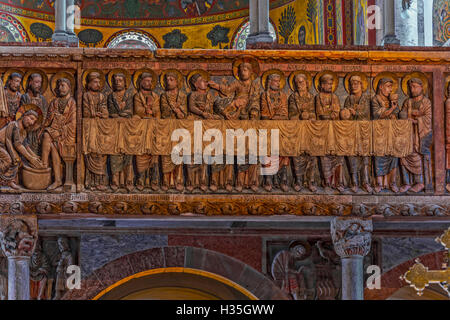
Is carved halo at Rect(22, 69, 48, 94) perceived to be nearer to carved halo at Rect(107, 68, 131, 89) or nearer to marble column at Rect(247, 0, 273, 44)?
carved halo at Rect(107, 68, 131, 89)

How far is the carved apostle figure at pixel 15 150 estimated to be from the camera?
449 inches

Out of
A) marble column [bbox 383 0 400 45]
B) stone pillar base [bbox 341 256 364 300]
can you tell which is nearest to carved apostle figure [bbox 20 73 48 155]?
stone pillar base [bbox 341 256 364 300]

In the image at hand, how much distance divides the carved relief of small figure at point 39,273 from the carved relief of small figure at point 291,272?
2779 mm

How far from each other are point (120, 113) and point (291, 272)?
10.1 ft

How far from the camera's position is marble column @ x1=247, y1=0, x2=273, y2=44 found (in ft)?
39.6

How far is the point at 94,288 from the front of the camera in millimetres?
12914

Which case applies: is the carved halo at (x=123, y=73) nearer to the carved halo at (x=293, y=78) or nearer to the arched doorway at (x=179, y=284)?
the carved halo at (x=293, y=78)

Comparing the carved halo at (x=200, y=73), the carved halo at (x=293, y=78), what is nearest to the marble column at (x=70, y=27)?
the carved halo at (x=200, y=73)

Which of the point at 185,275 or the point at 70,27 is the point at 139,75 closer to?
the point at 70,27

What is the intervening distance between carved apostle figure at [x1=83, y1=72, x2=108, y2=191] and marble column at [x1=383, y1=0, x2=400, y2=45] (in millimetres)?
3276

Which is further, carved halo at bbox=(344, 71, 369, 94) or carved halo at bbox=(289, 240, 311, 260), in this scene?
carved halo at bbox=(289, 240, 311, 260)

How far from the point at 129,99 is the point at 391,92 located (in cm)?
291

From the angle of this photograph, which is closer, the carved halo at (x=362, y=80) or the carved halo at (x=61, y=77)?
the carved halo at (x=61, y=77)

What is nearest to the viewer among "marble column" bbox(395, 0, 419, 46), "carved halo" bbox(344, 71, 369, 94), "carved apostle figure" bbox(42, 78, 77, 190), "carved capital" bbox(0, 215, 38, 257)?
"carved capital" bbox(0, 215, 38, 257)
